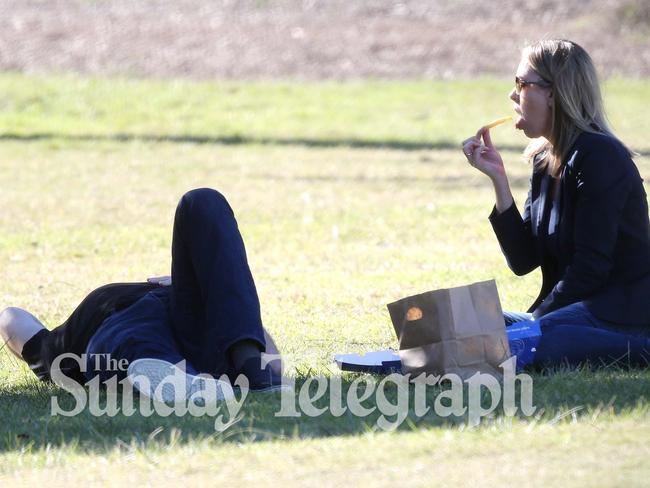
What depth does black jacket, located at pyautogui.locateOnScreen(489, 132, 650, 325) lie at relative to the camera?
459 centimetres

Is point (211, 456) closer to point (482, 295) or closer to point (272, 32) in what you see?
point (482, 295)

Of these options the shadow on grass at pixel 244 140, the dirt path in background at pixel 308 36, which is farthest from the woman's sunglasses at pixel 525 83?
the dirt path in background at pixel 308 36

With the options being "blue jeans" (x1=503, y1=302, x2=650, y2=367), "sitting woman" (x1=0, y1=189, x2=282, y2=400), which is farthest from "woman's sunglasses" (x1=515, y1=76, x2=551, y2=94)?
"sitting woman" (x1=0, y1=189, x2=282, y2=400)

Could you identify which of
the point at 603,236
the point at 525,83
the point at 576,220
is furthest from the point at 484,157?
the point at 603,236

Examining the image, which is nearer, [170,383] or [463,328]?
[170,383]

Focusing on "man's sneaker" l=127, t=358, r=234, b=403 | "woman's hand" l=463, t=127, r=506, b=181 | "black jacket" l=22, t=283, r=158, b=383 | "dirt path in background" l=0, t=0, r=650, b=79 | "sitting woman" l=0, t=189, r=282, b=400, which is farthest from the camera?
"dirt path in background" l=0, t=0, r=650, b=79

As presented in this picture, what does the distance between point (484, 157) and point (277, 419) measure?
5.17 ft

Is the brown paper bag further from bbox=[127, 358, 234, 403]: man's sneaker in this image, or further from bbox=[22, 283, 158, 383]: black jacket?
bbox=[22, 283, 158, 383]: black jacket

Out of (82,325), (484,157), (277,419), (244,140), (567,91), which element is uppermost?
(244,140)

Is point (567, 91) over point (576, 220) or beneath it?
over

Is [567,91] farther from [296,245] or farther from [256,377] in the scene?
[296,245]

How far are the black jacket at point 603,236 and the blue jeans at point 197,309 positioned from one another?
4.08ft

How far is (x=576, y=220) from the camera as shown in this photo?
15.3 feet

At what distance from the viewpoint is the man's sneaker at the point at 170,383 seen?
4039mm
